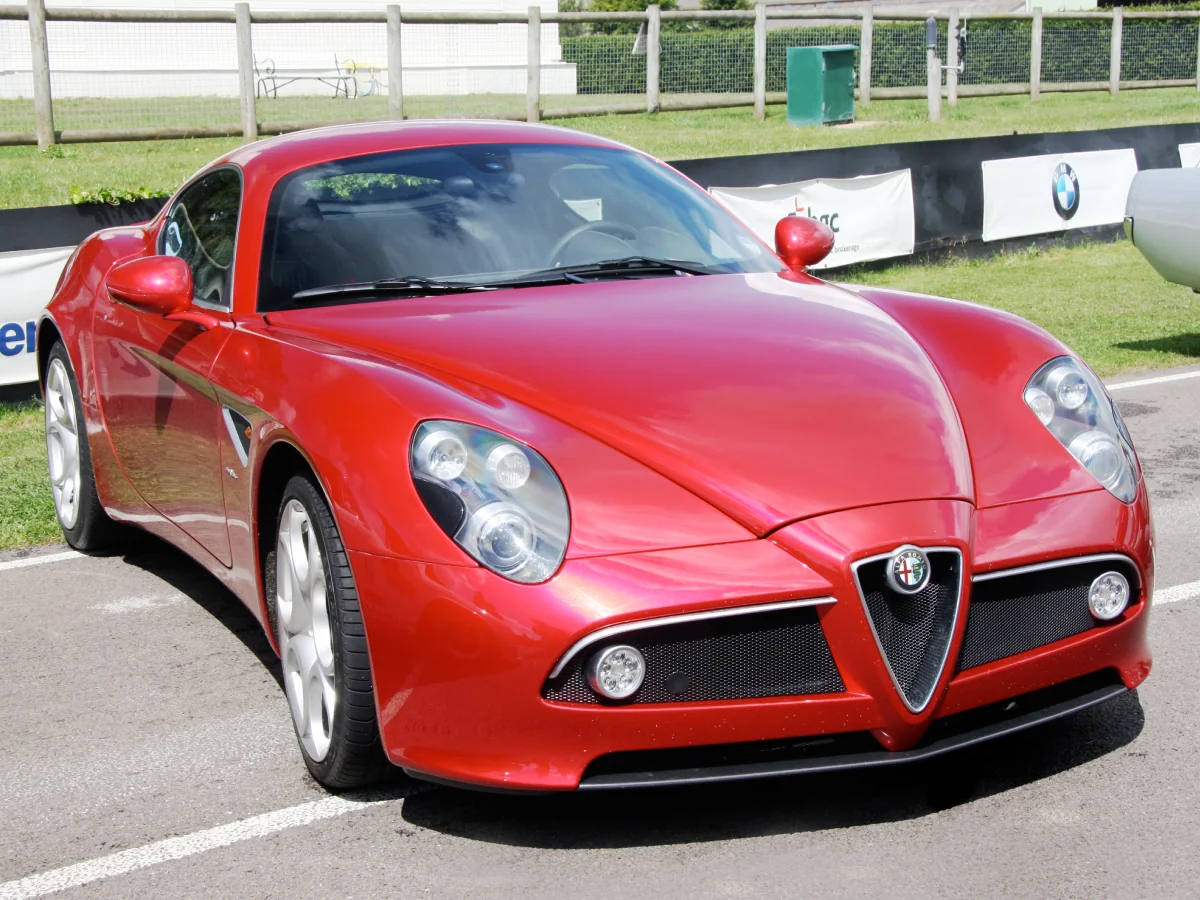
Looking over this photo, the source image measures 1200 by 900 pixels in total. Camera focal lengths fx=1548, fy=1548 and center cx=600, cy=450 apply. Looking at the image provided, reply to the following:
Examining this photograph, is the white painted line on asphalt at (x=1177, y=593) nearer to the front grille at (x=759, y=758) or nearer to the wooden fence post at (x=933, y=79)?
the front grille at (x=759, y=758)

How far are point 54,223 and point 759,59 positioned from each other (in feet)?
58.2

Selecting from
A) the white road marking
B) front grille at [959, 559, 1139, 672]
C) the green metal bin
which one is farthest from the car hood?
the green metal bin

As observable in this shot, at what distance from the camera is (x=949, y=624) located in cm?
315

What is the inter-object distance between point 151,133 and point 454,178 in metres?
15.9

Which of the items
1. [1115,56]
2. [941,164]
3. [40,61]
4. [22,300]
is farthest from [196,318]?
[1115,56]

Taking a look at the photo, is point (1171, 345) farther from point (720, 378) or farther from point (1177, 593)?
point (720, 378)

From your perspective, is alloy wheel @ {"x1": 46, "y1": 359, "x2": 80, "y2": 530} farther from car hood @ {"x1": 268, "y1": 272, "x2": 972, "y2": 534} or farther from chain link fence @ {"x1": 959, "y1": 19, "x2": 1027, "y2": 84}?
chain link fence @ {"x1": 959, "y1": 19, "x2": 1027, "y2": 84}

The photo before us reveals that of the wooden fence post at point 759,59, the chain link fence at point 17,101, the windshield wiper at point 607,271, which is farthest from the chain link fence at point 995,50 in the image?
the windshield wiper at point 607,271

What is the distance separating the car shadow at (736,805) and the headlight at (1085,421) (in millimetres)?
652

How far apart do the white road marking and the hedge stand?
67.1 ft

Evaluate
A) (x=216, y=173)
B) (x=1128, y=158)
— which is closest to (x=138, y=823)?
(x=216, y=173)

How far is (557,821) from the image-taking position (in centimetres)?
341

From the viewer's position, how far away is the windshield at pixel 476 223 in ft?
14.3

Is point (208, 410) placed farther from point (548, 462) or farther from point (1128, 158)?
point (1128, 158)
